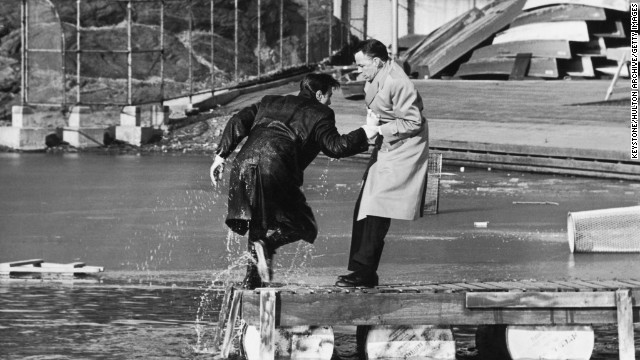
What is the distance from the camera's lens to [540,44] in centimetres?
3506

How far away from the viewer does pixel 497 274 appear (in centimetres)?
1227

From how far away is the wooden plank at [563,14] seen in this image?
34.9 meters

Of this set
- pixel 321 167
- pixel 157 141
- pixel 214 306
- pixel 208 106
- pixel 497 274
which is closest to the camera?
pixel 214 306

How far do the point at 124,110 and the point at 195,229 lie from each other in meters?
15.2

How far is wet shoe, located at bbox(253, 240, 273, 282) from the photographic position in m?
9.61

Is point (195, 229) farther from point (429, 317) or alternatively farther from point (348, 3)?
point (348, 3)

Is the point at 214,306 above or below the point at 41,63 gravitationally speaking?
below

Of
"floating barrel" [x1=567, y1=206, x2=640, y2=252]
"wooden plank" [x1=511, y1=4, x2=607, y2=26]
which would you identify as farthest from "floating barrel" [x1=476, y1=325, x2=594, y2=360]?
"wooden plank" [x1=511, y1=4, x2=607, y2=26]

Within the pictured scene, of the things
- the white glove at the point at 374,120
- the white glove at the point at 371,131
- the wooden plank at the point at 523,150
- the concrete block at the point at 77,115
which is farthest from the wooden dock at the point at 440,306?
the concrete block at the point at 77,115

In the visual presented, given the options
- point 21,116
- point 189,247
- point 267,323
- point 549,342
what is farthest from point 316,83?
point 21,116

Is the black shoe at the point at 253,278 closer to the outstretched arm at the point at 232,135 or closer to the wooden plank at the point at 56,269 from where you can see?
the outstretched arm at the point at 232,135

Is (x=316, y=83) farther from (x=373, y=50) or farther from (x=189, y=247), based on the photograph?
(x=189, y=247)

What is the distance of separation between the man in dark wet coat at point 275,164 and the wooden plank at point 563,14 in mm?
26026

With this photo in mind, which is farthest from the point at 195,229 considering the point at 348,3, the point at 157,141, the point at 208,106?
the point at 348,3
